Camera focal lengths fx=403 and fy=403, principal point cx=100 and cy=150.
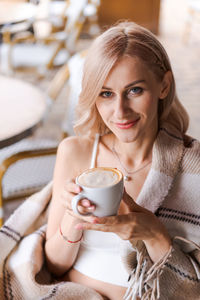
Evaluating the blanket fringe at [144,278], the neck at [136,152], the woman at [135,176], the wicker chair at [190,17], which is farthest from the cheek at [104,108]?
the wicker chair at [190,17]

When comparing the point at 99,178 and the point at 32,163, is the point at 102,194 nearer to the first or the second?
the point at 99,178

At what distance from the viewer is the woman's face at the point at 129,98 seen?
1074 millimetres

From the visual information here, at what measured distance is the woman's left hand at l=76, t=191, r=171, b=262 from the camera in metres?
0.93

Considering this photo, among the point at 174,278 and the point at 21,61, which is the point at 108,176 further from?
the point at 21,61

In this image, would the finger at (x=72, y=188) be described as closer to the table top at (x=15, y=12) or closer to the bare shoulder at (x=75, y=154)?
the bare shoulder at (x=75, y=154)

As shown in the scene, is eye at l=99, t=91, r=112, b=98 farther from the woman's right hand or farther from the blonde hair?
the woman's right hand

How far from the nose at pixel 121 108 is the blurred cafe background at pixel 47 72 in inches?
17.0

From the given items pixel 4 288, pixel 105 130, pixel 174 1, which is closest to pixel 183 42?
pixel 174 1

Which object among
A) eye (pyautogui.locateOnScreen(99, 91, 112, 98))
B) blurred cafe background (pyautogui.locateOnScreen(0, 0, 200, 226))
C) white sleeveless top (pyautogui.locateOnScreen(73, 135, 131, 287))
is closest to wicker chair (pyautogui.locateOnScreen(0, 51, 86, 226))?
blurred cafe background (pyautogui.locateOnScreen(0, 0, 200, 226))

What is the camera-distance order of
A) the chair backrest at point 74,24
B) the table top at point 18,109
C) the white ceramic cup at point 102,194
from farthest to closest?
1. the chair backrest at point 74,24
2. the table top at point 18,109
3. the white ceramic cup at point 102,194

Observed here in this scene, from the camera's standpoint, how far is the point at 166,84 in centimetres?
120

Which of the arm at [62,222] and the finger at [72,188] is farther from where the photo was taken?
the arm at [62,222]

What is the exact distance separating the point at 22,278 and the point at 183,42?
5375 mm

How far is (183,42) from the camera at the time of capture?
5.96 meters
